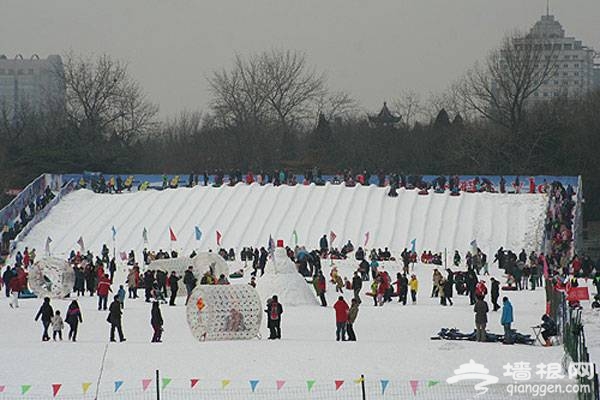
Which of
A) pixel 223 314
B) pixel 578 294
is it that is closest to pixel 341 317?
pixel 223 314

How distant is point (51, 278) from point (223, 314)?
9348 mm

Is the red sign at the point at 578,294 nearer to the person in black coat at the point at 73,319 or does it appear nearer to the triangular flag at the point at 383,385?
the triangular flag at the point at 383,385

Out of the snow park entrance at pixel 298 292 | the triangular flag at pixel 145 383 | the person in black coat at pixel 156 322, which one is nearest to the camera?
the triangular flag at pixel 145 383

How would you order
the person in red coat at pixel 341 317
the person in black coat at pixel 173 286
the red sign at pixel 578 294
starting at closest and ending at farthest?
the person in red coat at pixel 341 317 < the red sign at pixel 578 294 < the person in black coat at pixel 173 286

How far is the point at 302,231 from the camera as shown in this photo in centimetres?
5116

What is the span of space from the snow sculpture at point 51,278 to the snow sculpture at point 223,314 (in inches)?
335

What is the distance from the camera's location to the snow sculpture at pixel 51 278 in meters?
33.7

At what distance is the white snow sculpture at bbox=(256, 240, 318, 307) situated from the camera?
32156 mm

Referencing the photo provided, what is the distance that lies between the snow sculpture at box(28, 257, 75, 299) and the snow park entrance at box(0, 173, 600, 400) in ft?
0.14

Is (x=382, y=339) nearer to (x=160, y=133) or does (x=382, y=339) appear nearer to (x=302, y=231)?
(x=302, y=231)

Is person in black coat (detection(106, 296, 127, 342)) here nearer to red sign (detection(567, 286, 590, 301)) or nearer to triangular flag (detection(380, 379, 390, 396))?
triangular flag (detection(380, 379, 390, 396))

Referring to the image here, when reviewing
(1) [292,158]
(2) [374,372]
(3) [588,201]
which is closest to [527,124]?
(3) [588,201]

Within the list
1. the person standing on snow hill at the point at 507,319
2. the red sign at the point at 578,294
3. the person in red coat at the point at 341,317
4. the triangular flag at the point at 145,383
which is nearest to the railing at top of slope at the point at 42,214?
the person in red coat at the point at 341,317

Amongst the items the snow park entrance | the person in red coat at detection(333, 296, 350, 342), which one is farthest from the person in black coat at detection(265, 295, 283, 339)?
the person in red coat at detection(333, 296, 350, 342)
